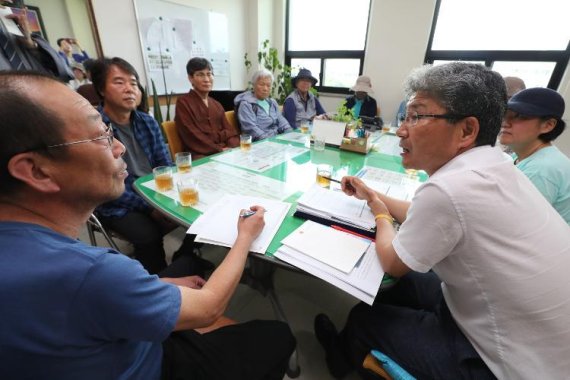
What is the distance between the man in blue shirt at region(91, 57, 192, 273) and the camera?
1.46 m

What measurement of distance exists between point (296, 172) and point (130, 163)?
1074 mm

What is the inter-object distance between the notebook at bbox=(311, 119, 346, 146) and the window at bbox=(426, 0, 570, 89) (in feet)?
8.67

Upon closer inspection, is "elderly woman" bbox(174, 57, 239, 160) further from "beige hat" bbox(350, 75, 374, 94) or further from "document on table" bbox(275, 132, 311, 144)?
"beige hat" bbox(350, 75, 374, 94)

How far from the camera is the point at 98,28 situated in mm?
2990

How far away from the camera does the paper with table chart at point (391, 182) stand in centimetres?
130

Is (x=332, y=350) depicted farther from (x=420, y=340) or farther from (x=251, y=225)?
(x=251, y=225)

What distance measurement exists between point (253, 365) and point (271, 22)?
5.76m

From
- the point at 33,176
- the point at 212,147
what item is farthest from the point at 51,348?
the point at 212,147

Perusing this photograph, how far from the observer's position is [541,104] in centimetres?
127

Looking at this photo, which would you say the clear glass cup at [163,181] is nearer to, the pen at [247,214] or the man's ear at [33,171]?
the pen at [247,214]

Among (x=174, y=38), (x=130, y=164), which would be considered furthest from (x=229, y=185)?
(x=174, y=38)

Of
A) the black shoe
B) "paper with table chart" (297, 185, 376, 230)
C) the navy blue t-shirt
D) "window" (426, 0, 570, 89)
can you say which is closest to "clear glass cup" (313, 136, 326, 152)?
"paper with table chart" (297, 185, 376, 230)

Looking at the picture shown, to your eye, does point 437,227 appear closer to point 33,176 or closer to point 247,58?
point 33,176

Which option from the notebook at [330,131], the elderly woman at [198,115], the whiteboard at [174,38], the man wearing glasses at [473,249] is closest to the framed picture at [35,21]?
the whiteboard at [174,38]
